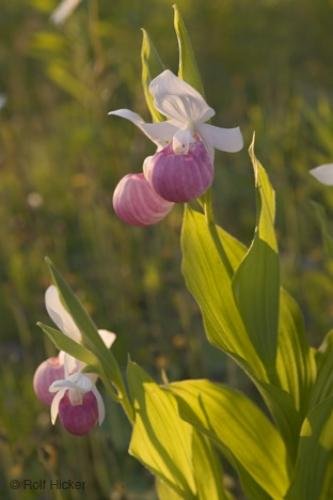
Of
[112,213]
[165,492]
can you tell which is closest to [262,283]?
[165,492]

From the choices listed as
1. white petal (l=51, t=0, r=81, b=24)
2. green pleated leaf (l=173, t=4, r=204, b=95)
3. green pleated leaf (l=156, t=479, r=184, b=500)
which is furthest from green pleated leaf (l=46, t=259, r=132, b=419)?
white petal (l=51, t=0, r=81, b=24)

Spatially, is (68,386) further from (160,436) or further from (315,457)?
(315,457)

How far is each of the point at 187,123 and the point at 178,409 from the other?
43 cm

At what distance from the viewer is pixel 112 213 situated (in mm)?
2902

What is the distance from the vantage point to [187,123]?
1.19m

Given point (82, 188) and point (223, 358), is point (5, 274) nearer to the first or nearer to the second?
point (82, 188)

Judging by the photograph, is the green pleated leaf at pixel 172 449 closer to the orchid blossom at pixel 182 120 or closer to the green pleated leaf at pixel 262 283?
the green pleated leaf at pixel 262 283

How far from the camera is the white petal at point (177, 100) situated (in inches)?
44.3

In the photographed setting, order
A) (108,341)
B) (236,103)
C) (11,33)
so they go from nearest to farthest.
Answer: (108,341) → (236,103) → (11,33)

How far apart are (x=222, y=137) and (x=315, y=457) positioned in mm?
504

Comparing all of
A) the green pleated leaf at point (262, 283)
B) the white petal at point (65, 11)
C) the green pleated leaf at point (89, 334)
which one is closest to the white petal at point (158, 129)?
the green pleated leaf at point (262, 283)

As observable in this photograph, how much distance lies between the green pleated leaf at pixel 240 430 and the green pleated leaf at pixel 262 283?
0.28 ft

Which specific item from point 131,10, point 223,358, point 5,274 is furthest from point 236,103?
point 223,358

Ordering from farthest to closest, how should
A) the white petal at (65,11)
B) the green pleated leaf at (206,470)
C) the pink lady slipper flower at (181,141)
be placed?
the white petal at (65,11) → the green pleated leaf at (206,470) → the pink lady slipper flower at (181,141)
